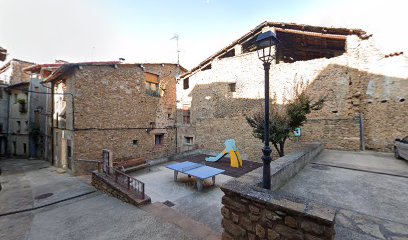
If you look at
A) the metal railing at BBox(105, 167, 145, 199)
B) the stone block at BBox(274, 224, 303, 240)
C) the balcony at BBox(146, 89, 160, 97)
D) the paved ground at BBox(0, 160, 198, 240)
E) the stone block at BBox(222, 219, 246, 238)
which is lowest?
the paved ground at BBox(0, 160, 198, 240)

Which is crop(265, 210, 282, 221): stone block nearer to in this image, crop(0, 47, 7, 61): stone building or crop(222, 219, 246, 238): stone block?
crop(222, 219, 246, 238): stone block

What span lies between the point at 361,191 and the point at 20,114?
2762 cm

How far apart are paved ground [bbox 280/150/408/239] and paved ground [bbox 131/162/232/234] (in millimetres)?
2112

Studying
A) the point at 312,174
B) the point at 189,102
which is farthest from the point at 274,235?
the point at 189,102

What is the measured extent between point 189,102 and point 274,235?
1382 centimetres

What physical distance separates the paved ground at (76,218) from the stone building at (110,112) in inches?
122

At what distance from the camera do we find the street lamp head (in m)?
3.38

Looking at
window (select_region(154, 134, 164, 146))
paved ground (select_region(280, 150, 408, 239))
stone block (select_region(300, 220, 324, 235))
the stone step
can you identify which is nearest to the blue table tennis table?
the stone step

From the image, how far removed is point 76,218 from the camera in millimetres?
5586

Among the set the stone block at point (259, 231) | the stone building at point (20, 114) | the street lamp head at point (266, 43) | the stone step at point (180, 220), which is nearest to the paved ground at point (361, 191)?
the stone block at point (259, 231)

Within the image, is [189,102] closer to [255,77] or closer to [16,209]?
[255,77]

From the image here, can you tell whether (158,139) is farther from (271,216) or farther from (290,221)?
(290,221)

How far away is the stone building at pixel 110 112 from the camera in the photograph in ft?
34.9

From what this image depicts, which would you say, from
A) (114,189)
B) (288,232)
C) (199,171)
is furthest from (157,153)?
(288,232)
